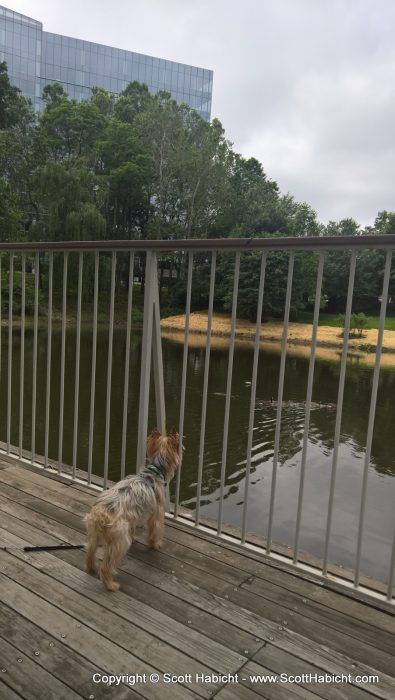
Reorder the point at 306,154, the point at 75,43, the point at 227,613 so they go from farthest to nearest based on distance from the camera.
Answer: the point at 75,43 < the point at 306,154 < the point at 227,613

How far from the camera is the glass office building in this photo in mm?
51969

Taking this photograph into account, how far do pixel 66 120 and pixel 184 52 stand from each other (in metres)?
43.7

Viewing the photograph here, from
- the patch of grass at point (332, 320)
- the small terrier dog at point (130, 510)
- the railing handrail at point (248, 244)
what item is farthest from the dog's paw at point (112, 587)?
the patch of grass at point (332, 320)

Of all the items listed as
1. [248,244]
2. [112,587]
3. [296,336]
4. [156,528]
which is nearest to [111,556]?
[112,587]

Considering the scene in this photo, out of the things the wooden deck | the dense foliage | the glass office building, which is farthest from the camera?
the glass office building

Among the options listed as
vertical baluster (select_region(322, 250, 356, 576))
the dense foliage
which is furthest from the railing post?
the dense foliage

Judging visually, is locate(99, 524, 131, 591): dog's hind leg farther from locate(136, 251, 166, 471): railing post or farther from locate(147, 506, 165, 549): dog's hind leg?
locate(136, 251, 166, 471): railing post

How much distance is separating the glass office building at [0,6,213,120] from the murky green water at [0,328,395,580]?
50295 mm

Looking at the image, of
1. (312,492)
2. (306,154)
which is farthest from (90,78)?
(312,492)

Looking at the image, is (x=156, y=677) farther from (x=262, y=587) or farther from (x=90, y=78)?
(x=90, y=78)


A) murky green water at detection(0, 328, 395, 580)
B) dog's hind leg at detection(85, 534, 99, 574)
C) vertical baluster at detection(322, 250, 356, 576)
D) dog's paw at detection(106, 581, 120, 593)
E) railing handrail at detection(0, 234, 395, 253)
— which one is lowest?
murky green water at detection(0, 328, 395, 580)

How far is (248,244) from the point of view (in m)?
1.83

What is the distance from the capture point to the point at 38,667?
1271 mm

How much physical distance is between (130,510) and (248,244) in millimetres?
1121
